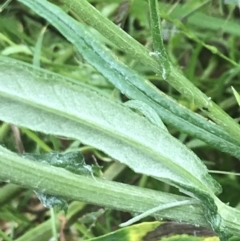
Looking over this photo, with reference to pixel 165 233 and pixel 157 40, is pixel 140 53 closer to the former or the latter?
pixel 157 40

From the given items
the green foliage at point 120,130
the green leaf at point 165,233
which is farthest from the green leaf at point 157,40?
the green leaf at point 165,233

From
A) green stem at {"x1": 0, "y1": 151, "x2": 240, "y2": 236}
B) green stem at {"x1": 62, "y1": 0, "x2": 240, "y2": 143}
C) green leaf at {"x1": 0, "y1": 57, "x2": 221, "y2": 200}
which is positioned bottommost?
green stem at {"x1": 0, "y1": 151, "x2": 240, "y2": 236}

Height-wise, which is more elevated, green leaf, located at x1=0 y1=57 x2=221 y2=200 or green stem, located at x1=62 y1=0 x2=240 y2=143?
green stem, located at x1=62 y1=0 x2=240 y2=143

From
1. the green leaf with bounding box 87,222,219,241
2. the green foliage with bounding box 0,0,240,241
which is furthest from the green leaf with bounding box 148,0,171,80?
the green leaf with bounding box 87,222,219,241

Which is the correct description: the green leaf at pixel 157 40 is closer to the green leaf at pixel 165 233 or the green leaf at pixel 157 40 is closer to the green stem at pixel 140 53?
the green stem at pixel 140 53

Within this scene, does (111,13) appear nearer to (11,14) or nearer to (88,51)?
(11,14)

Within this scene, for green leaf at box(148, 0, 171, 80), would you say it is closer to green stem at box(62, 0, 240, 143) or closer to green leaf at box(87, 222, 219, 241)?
green stem at box(62, 0, 240, 143)

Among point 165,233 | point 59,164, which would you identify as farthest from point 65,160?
point 165,233
